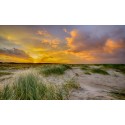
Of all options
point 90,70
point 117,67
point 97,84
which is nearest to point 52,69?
point 90,70

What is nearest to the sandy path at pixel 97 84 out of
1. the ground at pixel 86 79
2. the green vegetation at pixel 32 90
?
the ground at pixel 86 79

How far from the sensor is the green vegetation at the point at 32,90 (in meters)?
3.32

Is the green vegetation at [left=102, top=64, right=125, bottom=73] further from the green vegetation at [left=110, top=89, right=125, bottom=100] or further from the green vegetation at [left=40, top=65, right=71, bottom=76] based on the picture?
the green vegetation at [left=40, top=65, right=71, bottom=76]

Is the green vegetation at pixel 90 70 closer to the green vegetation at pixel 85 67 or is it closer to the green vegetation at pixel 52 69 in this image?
the green vegetation at pixel 85 67

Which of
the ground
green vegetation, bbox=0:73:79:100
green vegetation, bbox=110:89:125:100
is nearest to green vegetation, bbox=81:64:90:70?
the ground

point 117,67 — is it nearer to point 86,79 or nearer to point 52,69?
point 86,79

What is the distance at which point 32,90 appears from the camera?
3.36 metres

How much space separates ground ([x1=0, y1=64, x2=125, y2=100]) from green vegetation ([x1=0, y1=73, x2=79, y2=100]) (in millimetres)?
80

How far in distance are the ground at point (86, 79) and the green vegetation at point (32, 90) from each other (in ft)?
0.26

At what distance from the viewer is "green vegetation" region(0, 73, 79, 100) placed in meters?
3.32
